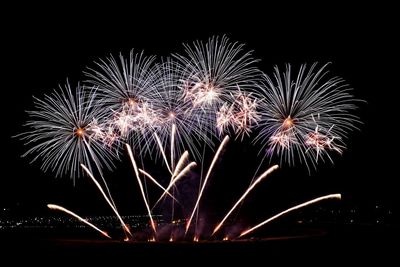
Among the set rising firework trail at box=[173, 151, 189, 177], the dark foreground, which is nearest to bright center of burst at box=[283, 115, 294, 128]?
rising firework trail at box=[173, 151, 189, 177]

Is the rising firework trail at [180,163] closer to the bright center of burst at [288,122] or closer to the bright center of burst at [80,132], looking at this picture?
the bright center of burst at [80,132]

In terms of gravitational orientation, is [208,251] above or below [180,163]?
below

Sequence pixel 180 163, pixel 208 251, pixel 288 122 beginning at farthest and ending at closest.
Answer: pixel 180 163
pixel 288 122
pixel 208 251

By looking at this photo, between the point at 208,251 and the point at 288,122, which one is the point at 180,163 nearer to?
the point at 288,122

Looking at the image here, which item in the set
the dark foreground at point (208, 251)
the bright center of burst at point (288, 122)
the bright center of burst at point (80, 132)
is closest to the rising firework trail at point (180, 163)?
the bright center of burst at point (80, 132)

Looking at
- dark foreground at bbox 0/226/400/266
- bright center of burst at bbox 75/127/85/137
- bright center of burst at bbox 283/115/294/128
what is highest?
bright center of burst at bbox 75/127/85/137

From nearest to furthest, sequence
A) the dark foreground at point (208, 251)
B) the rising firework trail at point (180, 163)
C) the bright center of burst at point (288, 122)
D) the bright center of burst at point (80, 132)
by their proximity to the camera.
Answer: the dark foreground at point (208, 251), the bright center of burst at point (288, 122), the bright center of burst at point (80, 132), the rising firework trail at point (180, 163)

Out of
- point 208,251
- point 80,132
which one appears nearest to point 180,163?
point 80,132

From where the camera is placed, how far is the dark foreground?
15227 millimetres

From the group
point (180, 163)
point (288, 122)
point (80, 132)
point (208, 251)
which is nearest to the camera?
point (208, 251)

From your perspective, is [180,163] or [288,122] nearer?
[288,122]

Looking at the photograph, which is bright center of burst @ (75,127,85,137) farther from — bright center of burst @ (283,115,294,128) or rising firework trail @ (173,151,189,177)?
bright center of burst @ (283,115,294,128)

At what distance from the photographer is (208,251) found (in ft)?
49.7

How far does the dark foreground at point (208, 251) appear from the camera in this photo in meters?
15.2
